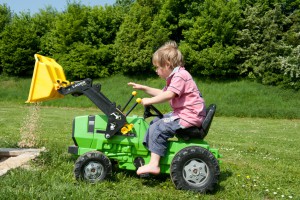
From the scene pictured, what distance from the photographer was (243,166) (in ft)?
18.4

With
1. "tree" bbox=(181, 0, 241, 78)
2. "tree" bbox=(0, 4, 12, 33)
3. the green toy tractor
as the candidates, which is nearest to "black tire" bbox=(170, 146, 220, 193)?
the green toy tractor

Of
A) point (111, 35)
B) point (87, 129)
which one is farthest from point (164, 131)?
point (111, 35)

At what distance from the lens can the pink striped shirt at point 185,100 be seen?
4172 millimetres

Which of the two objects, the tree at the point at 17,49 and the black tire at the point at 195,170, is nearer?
the black tire at the point at 195,170

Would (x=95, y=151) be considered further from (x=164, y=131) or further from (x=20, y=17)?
(x=20, y=17)

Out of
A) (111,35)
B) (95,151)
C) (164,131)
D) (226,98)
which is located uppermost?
(111,35)

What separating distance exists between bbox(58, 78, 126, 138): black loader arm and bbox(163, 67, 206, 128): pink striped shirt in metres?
0.66

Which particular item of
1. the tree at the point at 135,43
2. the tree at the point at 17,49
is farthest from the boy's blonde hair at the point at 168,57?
the tree at the point at 17,49

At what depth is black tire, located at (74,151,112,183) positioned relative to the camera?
161 inches

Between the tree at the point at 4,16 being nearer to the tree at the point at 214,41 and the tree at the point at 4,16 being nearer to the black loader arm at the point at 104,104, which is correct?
the tree at the point at 214,41

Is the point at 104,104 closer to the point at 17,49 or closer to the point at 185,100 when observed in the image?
the point at 185,100

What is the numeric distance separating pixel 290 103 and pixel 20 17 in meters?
27.4

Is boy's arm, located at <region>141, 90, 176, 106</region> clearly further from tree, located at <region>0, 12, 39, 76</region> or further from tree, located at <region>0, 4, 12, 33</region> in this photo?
tree, located at <region>0, 4, 12, 33</region>

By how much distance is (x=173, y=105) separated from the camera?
14.3 feet
